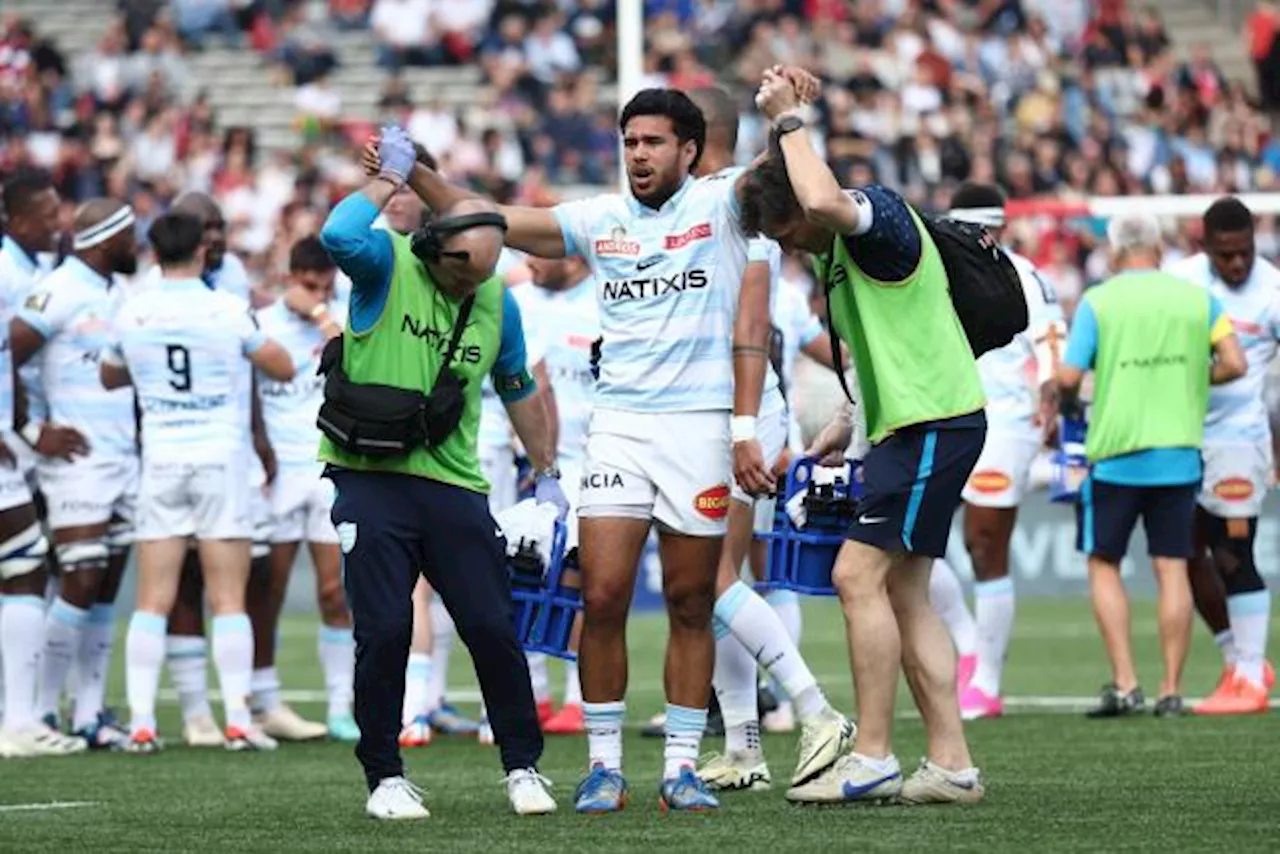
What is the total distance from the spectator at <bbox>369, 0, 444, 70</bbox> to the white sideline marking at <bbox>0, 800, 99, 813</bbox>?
24288mm

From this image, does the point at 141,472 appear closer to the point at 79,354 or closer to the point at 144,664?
the point at 79,354

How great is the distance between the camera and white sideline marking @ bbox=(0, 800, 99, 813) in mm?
10969

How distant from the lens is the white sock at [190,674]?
14.4 metres

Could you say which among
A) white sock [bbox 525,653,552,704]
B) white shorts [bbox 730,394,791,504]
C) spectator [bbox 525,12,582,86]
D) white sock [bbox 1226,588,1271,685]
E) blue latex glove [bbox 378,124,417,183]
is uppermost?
spectator [bbox 525,12,582,86]

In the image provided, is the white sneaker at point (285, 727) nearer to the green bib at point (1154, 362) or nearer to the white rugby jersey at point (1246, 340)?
the green bib at point (1154, 362)

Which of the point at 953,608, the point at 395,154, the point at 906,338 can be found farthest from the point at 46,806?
the point at 953,608

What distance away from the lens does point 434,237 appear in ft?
32.9

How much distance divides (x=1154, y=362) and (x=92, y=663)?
545cm

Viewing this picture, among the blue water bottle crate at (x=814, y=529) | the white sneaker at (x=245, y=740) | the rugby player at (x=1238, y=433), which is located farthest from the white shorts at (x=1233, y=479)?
the white sneaker at (x=245, y=740)

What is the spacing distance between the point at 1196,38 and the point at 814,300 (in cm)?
2231

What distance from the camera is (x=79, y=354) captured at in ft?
47.2

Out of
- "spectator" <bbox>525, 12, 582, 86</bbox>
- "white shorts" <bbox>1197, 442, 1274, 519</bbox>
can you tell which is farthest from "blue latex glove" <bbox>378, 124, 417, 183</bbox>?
"spectator" <bbox>525, 12, 582, 86</bbox>

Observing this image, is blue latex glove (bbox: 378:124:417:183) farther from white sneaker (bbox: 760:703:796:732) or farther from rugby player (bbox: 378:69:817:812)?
white sneaker (bbox: 760:703:796:732)

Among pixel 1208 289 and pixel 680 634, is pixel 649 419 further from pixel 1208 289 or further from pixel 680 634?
pixel 1208 289
